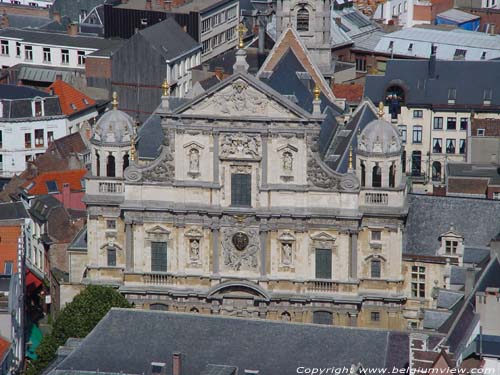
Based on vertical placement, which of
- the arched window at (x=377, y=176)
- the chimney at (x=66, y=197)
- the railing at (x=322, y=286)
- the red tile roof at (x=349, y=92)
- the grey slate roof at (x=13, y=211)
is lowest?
the railing at (x=322, y=286)

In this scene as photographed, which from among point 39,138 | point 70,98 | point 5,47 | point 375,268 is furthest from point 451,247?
point 5,47

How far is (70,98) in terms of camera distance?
168500mm

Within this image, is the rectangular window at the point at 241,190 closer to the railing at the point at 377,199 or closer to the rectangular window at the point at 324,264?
the rectangular window at the point at 324,264

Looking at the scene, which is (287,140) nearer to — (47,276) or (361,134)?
(361,134)

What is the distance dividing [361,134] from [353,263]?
27.6ft

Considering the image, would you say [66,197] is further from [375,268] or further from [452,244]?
[452,244]

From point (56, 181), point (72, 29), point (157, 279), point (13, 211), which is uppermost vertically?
point (72, 29)

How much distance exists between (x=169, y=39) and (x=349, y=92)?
19.9 metres

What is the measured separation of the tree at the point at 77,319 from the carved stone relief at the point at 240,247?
9.63 m

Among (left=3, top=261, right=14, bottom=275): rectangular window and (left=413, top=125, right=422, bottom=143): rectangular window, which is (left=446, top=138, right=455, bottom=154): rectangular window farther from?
(left=3, top=261, right=14, bottom=275): rectangular window

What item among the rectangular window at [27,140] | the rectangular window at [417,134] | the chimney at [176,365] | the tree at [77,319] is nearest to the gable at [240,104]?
the tree at [77,319]

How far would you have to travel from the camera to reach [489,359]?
9925 centimetres

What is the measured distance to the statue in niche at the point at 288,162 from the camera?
413 ft

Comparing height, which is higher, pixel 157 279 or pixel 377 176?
pixel 377 176
